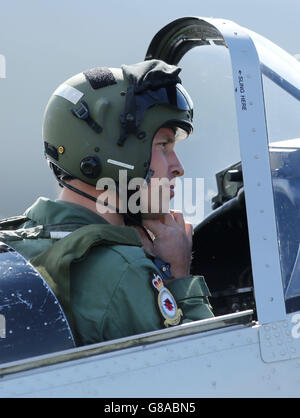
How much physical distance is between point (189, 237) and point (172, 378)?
78 centimetres

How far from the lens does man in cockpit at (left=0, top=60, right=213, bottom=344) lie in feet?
5.95

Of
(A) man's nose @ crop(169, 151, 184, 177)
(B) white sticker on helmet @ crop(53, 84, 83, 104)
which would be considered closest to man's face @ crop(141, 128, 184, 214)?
(A) man's nose @ crop(169, 151, 184, 177)

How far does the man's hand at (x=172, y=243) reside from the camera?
2.23 metres

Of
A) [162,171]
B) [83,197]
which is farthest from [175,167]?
[83,197]

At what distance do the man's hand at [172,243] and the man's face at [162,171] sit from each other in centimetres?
9

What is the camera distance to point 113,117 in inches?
82.7

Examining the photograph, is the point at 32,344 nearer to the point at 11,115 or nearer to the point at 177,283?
the point at 177,283

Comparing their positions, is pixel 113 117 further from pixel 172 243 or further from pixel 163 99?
pixel 172 243

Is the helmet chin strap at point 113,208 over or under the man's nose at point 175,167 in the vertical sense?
under

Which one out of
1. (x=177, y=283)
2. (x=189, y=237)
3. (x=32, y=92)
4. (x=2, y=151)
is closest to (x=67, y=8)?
(x=32, y=92)

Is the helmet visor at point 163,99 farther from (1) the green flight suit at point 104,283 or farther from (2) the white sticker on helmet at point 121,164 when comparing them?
(1) the green flight suit at point 104,283

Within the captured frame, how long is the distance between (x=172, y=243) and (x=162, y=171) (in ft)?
0.83

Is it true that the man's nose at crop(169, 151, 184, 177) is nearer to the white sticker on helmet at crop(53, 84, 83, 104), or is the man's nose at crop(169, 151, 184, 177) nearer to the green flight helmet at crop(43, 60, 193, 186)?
the green flight helmet at crop(43, 60, 193, 186)

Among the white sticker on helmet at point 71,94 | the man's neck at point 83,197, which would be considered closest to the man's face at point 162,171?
the man's neck at point 83,197
